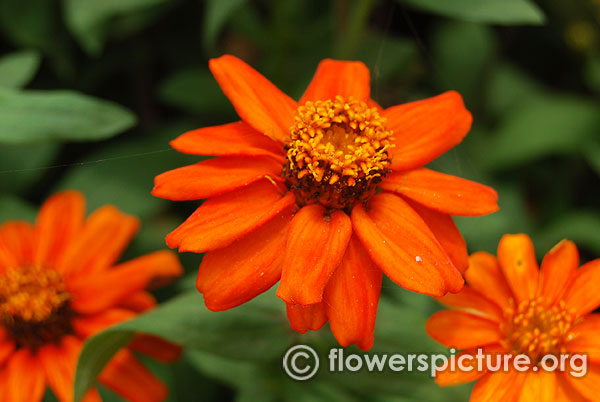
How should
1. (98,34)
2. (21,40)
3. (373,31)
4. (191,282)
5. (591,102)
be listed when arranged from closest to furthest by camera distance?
(191,282) → (98,34) → (21,40) → (373,31) → (591,102)

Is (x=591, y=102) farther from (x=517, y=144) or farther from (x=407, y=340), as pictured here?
(x=407, y=340)

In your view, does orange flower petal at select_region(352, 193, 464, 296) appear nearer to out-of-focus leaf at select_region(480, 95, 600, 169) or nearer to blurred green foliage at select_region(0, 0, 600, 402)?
blurred green foliage at select_region(0, 0, 600, 402)

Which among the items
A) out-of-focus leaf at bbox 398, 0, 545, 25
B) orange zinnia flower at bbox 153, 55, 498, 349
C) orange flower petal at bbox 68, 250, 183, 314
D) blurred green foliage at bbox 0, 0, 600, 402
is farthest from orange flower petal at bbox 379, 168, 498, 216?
out-of-focus leaf at bbox 398, 0, 545, 25

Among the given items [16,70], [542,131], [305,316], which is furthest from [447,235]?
[542,131]

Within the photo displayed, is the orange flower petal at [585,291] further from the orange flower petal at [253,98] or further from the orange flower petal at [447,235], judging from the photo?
the orange flower petal at [253,98]

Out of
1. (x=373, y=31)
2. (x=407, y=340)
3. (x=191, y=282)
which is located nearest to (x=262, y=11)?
(x=373, y=31)

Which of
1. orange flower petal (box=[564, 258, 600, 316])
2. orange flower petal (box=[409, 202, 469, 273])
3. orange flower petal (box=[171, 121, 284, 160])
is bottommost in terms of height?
orange flower petal (box=[564, 258, 600, 316])

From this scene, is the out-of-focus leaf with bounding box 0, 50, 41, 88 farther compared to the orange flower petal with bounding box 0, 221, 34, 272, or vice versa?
the out-of-focus leaf with bounding box 0, 50, 41, 88
